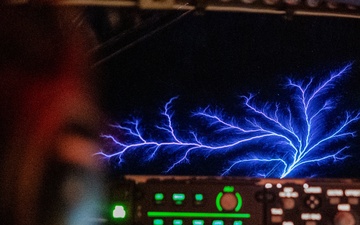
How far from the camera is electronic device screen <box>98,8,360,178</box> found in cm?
150

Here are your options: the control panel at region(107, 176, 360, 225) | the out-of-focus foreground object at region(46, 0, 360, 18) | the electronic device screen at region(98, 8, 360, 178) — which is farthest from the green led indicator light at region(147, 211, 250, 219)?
the electronic device screen at region(98, 8, 360, 178)

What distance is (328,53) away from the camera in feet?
5.05

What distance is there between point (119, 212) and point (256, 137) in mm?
686

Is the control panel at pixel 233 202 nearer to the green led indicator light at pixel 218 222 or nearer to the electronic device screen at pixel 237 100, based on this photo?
the green led indicator light at pixel 218 222

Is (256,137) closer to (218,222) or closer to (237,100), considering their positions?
(237,100)

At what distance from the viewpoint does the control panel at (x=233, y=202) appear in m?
0.89

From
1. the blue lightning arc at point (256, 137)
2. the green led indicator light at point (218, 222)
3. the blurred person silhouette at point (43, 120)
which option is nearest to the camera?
the blurred person silhouette at point (43, 120)

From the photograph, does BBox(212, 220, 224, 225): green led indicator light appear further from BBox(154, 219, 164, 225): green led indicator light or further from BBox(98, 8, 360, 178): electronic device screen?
BBox(98, 8, 360, 178): electronic device screen

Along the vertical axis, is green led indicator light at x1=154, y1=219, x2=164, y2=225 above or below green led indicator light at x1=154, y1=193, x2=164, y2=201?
below

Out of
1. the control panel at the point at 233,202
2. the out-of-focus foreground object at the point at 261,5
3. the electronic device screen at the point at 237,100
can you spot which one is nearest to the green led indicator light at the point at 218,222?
the control panel at the point at 233,202

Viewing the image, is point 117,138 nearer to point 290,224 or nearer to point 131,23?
point 131,23

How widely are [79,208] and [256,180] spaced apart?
696 mm

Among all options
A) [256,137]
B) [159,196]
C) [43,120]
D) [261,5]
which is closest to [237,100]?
[256,137]

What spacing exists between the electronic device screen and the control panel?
0.58 metres
